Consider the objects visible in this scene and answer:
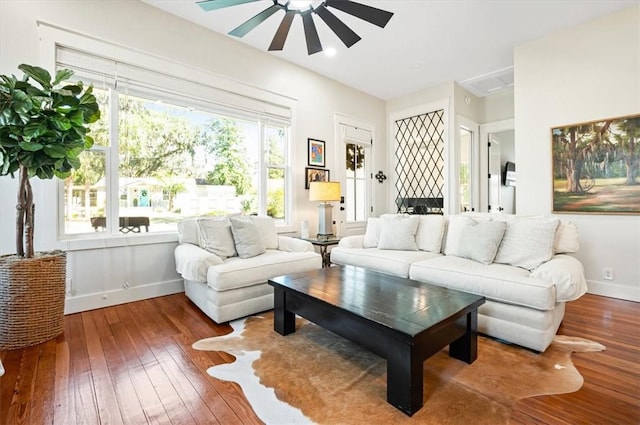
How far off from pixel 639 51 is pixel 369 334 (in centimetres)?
399

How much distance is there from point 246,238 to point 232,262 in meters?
0.37

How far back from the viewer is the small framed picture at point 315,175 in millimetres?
4414

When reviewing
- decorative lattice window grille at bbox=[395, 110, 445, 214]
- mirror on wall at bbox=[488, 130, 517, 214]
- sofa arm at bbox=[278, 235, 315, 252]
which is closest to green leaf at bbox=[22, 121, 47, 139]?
sofa arm at bbox=[278, 235, 315, 252]

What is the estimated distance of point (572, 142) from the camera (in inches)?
135

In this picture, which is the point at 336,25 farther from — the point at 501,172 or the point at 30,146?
the point at 501,172

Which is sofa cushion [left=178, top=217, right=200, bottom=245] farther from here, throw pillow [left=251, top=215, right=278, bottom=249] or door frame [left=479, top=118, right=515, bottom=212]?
door frame [left=479, top=118, right=515, bottom=212]

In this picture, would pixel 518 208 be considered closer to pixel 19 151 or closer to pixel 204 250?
pixel 204 250

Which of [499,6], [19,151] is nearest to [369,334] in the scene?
[19,151]

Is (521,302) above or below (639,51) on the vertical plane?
below

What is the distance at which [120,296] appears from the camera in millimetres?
2916

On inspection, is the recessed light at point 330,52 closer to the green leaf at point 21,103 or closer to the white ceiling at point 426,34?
the white ceiling at point 426,34

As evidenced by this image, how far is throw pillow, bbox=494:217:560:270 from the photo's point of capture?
8.05 feet

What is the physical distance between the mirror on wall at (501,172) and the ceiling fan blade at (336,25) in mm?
4068

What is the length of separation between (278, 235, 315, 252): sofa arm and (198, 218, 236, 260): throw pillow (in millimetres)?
643
